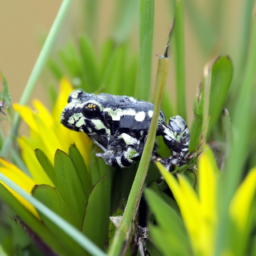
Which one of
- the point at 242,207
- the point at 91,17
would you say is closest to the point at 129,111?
the point at 242,207

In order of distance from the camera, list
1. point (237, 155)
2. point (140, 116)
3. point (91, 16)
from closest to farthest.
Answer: point (237, 155) → point (140, 116) → point (91, 16)

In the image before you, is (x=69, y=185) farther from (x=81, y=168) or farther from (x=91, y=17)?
(x=91, y=17)

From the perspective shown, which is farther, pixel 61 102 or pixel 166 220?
pixel 61 102

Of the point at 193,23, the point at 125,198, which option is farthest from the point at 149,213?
the point at 193,23

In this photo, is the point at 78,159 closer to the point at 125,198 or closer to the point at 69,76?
the point at 125,198

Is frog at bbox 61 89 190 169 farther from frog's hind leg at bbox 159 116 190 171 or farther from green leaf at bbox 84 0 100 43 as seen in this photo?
green leaf at bbox 84 0 100 43

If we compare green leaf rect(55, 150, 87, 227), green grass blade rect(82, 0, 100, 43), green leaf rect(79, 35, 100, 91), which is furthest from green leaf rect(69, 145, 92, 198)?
green grass blade rect(82, 0, 100, 43)
